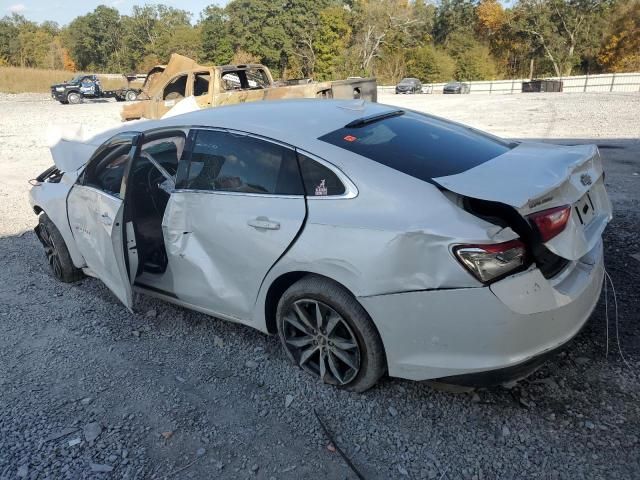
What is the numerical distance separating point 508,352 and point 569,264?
599 mm

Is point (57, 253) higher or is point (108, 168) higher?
point (108, 168)

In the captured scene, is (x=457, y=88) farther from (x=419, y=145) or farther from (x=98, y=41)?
(x=98, y=41)

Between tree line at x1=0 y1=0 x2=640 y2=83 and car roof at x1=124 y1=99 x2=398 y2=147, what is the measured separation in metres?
59.1

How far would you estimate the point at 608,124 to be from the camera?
1324 centimetres

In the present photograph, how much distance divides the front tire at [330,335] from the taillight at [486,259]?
0.63m

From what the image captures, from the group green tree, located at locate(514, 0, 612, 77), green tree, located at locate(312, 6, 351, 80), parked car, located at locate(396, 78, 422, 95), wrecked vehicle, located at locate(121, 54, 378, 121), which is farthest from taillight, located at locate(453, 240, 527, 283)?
green tree, located at locate(514, 0, 612, 77)

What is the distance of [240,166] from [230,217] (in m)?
0.33

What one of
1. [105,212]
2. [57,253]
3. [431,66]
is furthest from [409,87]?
[105,212]

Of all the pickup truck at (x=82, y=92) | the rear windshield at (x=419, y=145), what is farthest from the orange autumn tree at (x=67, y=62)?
the rear windshield at (x=419, y=145)

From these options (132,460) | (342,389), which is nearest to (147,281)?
(132,460)

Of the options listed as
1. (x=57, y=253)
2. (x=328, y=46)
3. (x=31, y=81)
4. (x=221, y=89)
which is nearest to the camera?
(x=57, y=253)

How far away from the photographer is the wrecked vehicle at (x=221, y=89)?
44.2 feet

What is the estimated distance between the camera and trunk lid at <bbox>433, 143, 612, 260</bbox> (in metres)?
2.36

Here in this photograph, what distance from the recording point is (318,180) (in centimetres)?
281
